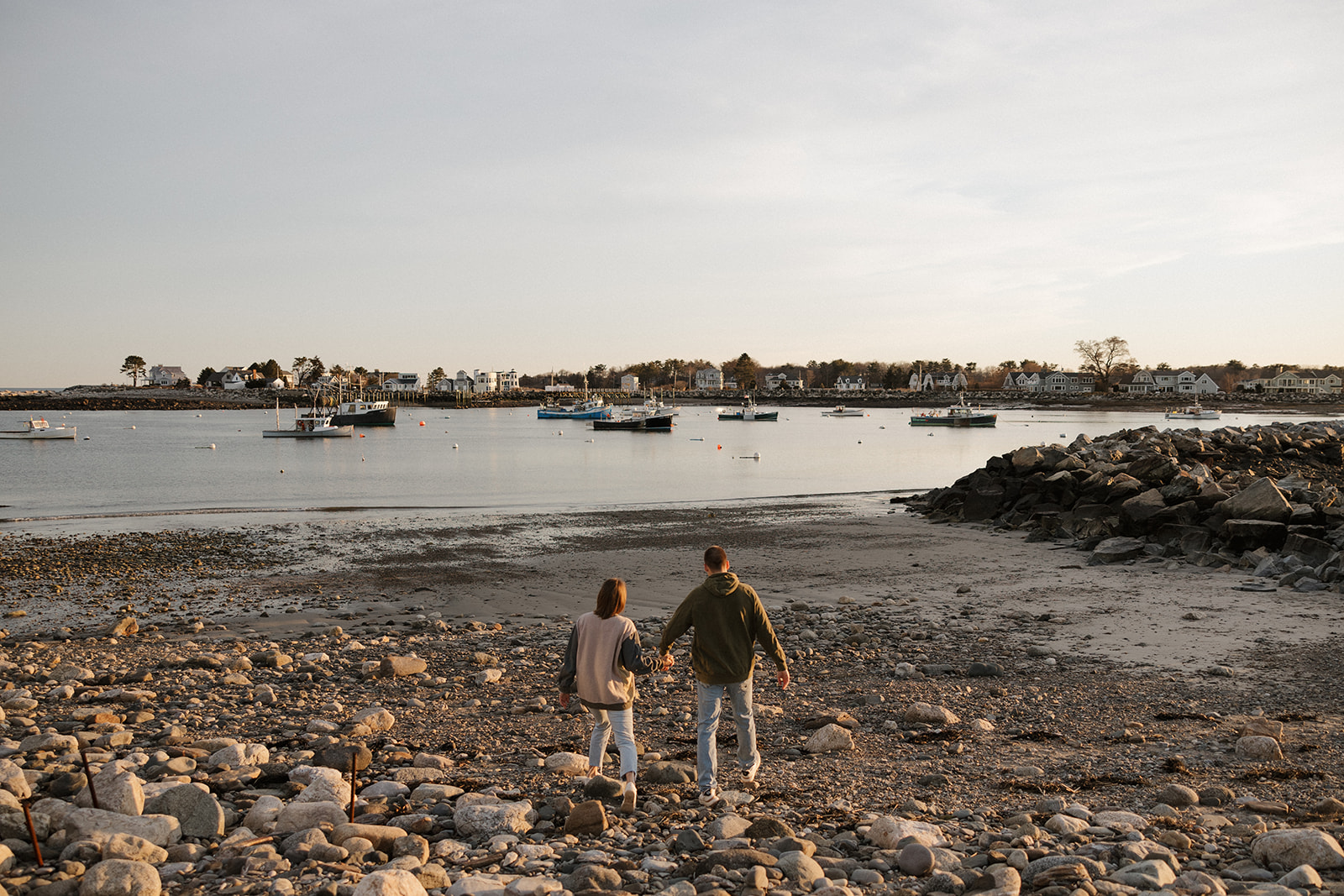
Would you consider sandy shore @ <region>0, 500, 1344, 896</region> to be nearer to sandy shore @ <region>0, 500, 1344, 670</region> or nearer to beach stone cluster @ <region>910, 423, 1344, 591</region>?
sandy shore @ <region>0, 500, 1344, 670</region>

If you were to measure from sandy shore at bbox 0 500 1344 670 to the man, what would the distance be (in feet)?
20.5

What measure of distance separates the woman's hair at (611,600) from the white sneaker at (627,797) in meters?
1.20

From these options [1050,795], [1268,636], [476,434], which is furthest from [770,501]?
[476,434]

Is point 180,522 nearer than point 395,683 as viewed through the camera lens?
No

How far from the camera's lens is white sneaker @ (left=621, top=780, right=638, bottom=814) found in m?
6.22

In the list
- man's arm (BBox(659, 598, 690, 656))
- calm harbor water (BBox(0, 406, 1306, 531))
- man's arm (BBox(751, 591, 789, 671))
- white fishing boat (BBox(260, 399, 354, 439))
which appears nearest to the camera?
man's arm (BBox(751, 591, 789, 671))

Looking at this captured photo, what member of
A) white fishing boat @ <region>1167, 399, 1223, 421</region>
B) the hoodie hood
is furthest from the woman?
white fishing boat @ <region>1167, 399, 1223, 421</region>

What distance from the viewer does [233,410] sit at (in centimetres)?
17988

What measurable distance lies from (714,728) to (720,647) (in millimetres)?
594

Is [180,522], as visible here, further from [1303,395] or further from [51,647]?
[1303,395]

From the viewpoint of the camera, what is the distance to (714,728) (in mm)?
6637

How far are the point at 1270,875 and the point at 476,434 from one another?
10021 cm

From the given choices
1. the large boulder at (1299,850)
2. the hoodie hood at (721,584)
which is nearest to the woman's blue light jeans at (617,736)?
the hoodie hood at (721,584)

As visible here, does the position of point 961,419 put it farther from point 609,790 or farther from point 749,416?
point 609,790
